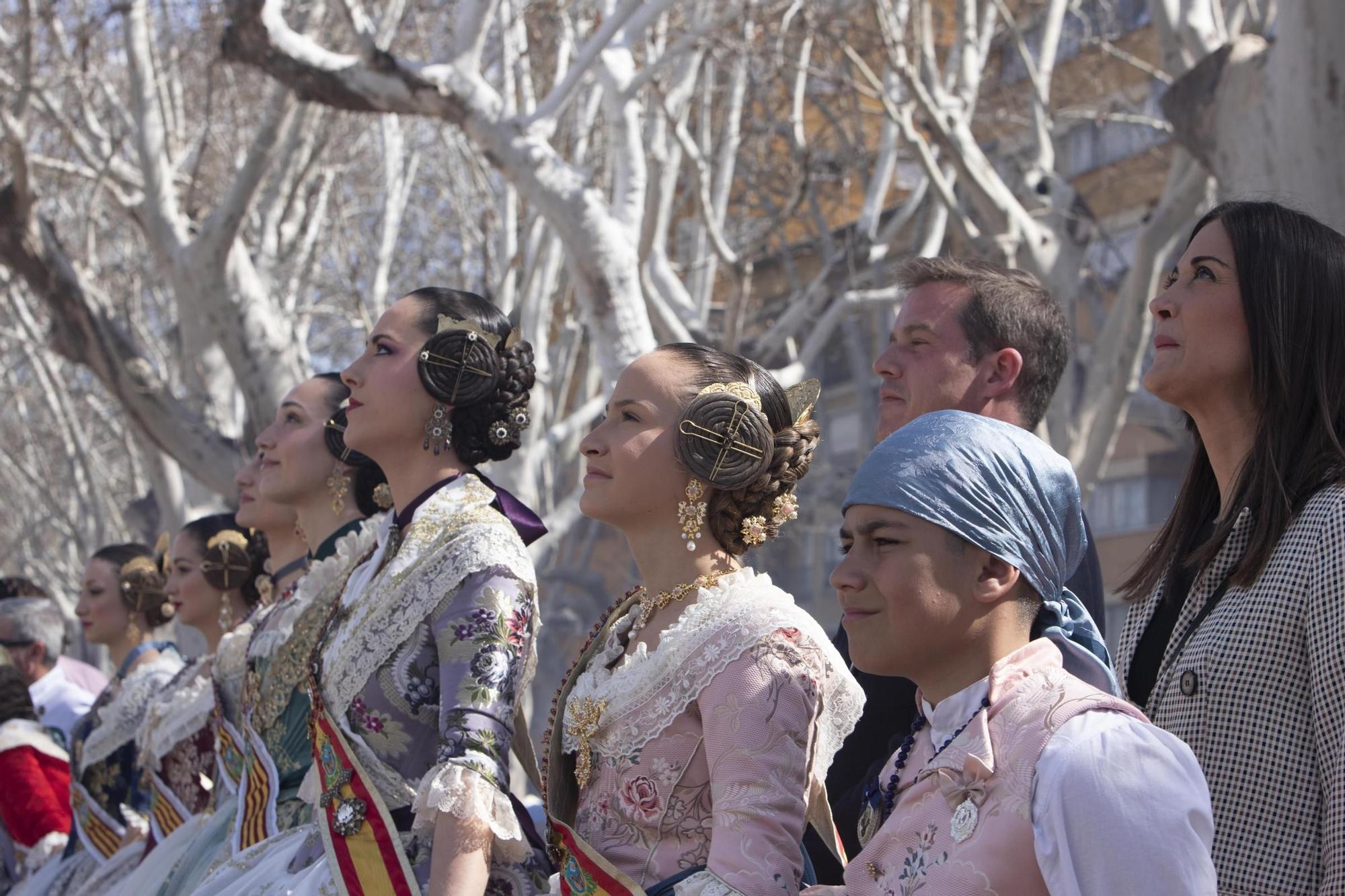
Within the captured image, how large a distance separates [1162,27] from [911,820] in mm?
5631

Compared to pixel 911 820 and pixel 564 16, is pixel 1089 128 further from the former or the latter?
pixel 911 820

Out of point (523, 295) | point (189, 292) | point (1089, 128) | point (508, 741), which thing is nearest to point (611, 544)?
point (1089, 128)

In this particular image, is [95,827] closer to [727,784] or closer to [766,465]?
[766,465]

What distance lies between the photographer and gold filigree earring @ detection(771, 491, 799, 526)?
313cm

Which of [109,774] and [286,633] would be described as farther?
[109,774]

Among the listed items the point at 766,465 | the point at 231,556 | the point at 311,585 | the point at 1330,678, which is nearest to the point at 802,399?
the point at 766,465

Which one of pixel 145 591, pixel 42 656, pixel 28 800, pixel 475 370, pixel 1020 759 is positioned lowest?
pixel 28 800

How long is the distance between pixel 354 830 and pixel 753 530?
1006 mm

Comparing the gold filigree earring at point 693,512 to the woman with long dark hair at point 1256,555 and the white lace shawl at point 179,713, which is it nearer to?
the woman with long dark hair at point 1256,555

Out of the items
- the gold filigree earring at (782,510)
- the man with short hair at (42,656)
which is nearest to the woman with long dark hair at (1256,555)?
the gold filigree earring at (782,510)

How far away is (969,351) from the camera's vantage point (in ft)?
11.4

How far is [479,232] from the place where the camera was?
1335 cm

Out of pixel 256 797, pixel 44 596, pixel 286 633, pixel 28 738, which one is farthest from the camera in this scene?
pixel 44 596

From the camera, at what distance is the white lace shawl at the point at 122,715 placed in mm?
5531
